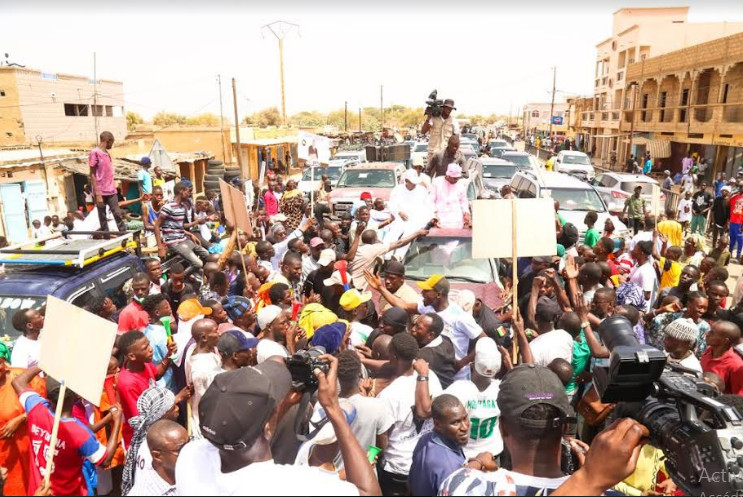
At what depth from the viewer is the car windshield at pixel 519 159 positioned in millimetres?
20100

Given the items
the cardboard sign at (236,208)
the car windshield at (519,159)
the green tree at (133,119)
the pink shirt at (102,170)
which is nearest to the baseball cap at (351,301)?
the cardboard sign at (236,208)

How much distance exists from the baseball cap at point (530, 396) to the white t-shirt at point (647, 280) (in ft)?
14.5

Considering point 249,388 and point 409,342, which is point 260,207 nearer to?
point 409,342

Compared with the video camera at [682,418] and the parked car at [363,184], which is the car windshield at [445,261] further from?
the parked car at [363,184]

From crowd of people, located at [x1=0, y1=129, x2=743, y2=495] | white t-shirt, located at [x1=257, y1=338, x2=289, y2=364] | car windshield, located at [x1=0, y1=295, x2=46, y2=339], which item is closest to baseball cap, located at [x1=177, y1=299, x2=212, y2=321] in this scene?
crowd of people, located at [x1=0, y1=129, x2=743, y2=495]

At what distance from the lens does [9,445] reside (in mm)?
3363

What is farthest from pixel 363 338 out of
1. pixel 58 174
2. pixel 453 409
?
pixel 58 174

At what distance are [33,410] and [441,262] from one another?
4590 mm

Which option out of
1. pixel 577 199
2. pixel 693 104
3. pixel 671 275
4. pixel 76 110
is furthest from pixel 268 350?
pixel 76 110

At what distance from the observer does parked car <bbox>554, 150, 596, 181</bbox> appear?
2211 centimetres

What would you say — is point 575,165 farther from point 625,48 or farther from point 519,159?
point 625,48

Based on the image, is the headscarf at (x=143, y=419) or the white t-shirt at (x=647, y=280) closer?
the headscarf at (x=143, y=419)

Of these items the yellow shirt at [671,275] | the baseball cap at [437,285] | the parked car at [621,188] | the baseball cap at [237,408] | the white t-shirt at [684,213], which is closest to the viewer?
the baseball cap at [237,408]

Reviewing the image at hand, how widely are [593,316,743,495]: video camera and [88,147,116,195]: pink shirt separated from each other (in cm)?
750
